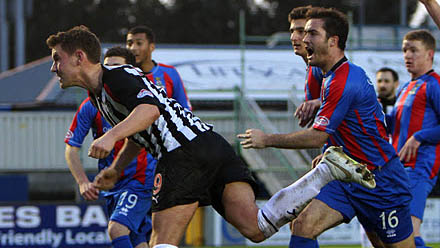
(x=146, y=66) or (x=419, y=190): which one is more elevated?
(x=146, y=66)

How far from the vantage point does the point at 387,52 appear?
73.6 feet

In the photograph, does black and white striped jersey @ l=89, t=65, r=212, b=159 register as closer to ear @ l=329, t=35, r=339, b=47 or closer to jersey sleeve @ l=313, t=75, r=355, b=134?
jersey sleeve @ l=313, t=75, r=355, b=134

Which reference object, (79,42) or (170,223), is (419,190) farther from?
(79,42)

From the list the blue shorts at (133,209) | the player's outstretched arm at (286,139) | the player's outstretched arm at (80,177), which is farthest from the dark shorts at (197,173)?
the blue shorts at (133,209)

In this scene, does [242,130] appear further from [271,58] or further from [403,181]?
[403,181]

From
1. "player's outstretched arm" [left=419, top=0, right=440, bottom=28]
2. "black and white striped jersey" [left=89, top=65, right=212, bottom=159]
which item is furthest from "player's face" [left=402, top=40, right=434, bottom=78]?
"black and white striped jersey" [left=89, top=65, right=212, bottom=159]

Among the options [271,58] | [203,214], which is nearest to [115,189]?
[203,214]

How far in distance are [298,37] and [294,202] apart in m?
1.64

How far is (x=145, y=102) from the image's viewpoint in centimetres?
541

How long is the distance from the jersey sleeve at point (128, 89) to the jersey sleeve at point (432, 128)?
2.92 metres

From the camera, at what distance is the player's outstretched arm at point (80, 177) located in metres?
6.99

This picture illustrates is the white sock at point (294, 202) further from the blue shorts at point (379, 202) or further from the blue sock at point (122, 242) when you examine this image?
the blue sock at point (122, 242)

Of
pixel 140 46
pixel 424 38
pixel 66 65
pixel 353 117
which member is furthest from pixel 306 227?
pixel 140 46

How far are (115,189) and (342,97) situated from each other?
2785 mm
